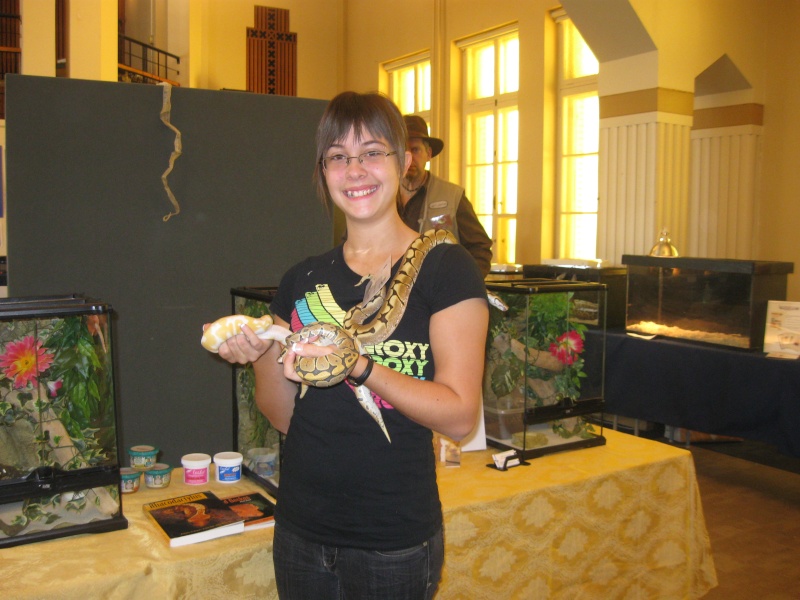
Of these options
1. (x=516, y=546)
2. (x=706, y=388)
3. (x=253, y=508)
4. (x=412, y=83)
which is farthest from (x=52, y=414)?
(x=412, y=83)

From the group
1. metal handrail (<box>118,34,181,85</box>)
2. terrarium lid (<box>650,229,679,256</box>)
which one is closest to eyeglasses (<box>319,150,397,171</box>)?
terrarium lid (<box>650,229,679,256</box>)

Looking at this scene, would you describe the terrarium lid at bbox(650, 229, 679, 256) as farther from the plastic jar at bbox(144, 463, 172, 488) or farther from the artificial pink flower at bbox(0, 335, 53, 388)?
the artificial pink flower at bbox(0, 335, 53, 388)

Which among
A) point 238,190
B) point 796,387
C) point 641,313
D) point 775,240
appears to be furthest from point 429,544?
point 775,240

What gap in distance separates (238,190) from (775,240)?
6793mm

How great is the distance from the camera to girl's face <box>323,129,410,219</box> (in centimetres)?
148

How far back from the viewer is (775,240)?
761cm

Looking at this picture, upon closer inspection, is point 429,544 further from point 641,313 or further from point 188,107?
point 641,313

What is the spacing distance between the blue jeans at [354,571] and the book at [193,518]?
324 millimetres

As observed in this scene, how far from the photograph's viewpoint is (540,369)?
255 cm

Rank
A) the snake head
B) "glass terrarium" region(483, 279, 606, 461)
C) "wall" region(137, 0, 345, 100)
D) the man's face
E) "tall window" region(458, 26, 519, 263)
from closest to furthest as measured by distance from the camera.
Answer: the snake head → "glass terrarium" region(483, 279, 606, 461) → the man's face → "tall window" region(458, 26, 519, 263) → "wall" region(137, 0, 345, 100)

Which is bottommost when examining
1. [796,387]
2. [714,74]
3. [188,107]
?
[796,387]

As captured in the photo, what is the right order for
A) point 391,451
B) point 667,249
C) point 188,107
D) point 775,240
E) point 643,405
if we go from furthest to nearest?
point 775,240, point 667,249, point 643,405, point 188,107, point 391,451

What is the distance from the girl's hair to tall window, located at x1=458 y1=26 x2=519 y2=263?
8.37 meters

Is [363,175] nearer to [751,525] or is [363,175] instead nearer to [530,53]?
[751,525]
